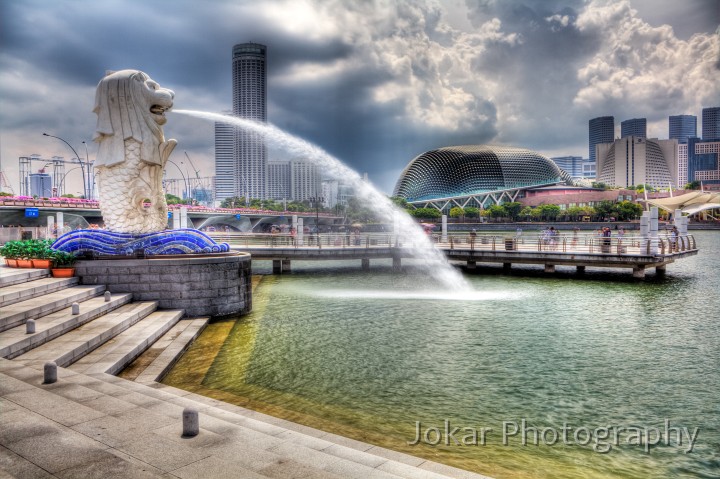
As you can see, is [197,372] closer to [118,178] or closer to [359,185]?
[118,178]

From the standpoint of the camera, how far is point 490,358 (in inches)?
512

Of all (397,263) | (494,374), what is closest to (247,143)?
(397,263)

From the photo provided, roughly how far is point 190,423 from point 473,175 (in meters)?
145

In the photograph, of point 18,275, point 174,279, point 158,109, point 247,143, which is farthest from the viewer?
point 247,143

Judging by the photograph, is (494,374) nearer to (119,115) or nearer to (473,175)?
(119,115)

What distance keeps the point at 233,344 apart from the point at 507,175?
14197cm

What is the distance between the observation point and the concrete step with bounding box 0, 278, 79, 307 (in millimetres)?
12306

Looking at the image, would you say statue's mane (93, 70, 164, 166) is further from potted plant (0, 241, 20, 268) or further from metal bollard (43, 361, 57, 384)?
metal bollard (43, 361, 57, 384)

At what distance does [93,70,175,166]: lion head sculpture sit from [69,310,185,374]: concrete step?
5.65 meters

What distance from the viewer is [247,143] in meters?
157

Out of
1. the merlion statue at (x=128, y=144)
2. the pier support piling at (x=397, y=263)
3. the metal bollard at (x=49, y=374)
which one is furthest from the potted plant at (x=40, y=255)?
the pier support piling at (x=397, y=263)

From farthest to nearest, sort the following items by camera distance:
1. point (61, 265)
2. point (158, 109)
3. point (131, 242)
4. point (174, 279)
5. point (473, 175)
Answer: point (473, 175) < point (158, 109) < point (131, 242) < point (174, 279) < point (61, 265)

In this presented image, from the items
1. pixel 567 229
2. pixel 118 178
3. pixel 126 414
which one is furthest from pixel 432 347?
pixel 567 229

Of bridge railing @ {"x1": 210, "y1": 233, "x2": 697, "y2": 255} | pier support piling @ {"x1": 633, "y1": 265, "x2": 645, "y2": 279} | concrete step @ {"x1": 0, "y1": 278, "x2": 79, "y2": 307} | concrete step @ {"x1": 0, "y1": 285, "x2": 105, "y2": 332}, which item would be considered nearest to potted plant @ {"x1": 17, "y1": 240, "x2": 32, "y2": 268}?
concrete step @ {"x1": 0, "y1": 278, "x2": 79, "y2": 307}
